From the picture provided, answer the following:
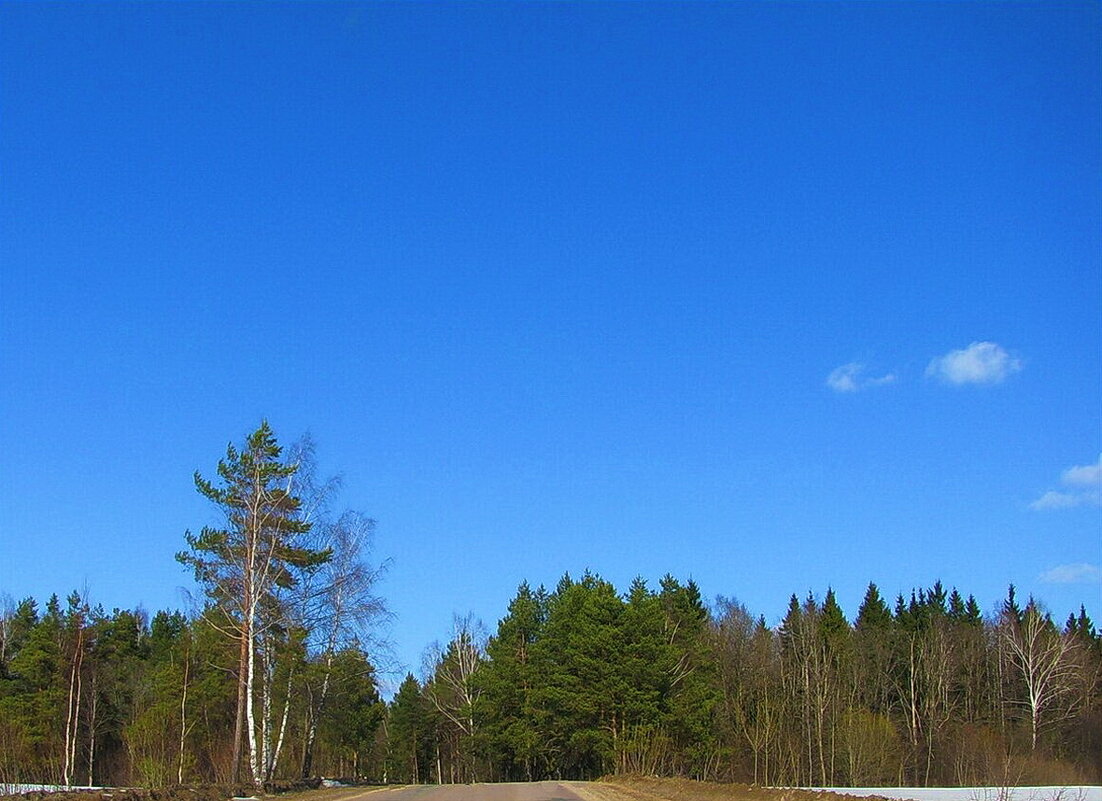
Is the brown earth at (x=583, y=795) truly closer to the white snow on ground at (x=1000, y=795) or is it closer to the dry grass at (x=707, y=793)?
the dry grass at (x=707, y=793)

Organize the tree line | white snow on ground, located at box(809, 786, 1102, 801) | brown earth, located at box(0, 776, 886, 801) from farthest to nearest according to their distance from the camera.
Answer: the tree line, brown earth, located at box(0, 776, 886, 801), white snow on ground, located at box(809, 786, 1102, 801)

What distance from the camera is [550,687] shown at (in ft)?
199

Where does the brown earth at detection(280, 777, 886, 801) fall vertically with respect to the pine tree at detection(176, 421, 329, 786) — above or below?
below

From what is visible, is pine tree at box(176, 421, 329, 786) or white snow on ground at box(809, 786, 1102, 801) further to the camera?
pine tree at box(176, 421, 329, 786)

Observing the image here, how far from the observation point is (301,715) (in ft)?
171

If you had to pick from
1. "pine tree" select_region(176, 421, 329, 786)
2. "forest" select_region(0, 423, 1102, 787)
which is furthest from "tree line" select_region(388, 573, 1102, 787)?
"pine tree" select_region(176, 421, 329, 786)

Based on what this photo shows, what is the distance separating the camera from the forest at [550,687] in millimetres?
37094

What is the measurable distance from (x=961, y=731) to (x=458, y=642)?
119ft

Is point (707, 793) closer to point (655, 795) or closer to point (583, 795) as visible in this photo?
point (655, 795)

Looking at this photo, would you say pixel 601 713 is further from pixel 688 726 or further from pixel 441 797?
pixel 441 797

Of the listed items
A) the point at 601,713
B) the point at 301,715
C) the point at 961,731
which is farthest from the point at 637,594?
the point at 961,731

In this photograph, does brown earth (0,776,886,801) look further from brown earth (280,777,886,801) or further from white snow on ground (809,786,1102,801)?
white snow on ground (809,786,1102,801)

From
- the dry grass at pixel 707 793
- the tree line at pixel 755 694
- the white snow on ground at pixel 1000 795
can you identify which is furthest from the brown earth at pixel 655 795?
the tree line at pixel 755 694

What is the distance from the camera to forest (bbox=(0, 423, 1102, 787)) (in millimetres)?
37094
